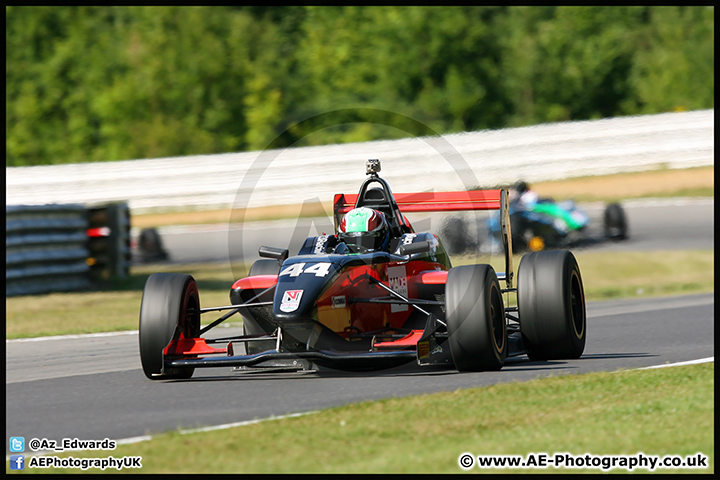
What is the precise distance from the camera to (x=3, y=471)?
543cm

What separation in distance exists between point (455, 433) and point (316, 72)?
32869mm

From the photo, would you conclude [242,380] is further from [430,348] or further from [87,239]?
[87,239]

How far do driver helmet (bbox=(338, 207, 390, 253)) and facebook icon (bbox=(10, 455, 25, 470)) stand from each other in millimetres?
3882

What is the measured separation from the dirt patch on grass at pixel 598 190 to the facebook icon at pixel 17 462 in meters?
15.9

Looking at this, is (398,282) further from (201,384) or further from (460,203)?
(201,384)

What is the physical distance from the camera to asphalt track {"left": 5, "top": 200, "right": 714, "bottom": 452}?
670cm

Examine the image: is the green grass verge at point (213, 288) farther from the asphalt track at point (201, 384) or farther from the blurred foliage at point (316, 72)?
the blurred foliage at point (316, 72)

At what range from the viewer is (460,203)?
9.90 metres

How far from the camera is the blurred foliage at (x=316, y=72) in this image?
116 feet

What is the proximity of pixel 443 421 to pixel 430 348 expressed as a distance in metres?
1.98

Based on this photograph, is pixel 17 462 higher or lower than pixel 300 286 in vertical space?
lower

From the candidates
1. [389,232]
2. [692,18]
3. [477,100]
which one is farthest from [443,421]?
[692,18]

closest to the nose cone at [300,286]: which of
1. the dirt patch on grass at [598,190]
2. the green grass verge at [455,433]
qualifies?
the green grass verge at [455,433]

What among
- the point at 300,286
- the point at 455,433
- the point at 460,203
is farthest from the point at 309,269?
the point at 455,433
